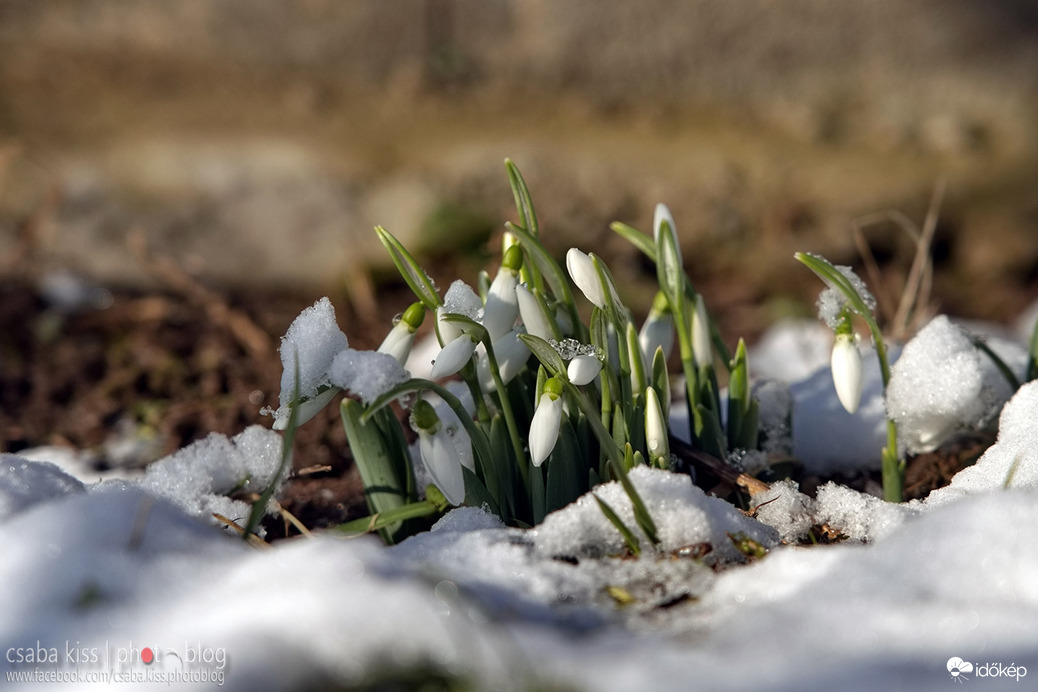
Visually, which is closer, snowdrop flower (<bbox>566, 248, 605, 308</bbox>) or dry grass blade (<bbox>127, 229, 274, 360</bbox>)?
snowdrop flower (<bbox>566, 248, 605, 308</bbox>)

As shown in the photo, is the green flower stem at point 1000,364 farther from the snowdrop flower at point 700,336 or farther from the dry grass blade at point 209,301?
the dry grass blade at point 209,301

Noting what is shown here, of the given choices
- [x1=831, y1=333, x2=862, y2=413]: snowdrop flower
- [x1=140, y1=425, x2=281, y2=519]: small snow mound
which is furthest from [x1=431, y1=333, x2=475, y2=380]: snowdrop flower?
[x1=831, y1=333, x2=862, y2=413]: snowdrop flower

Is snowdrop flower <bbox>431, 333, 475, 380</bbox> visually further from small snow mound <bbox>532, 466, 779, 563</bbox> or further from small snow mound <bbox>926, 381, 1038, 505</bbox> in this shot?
small snow mound <bbox>926, 381, 1038, 505</bbox>

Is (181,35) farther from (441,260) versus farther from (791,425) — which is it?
(791,425)

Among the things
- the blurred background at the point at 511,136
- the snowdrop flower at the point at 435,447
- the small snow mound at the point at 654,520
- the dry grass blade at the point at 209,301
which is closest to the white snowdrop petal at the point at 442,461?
the snowdrop flower at the point at 435,447

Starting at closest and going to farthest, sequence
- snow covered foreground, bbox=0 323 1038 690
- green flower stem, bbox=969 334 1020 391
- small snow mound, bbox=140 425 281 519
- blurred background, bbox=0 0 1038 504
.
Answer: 1. snow covered foreground, bbox=0 323 1038 690
2. small snow mound, bbox=140 425 281 519
3. green flower stem, bbox=969 334 1020 391
4. blurred background, bbox=0 0 1038 504

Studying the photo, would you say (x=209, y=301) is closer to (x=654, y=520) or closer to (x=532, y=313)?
(x=532, y=313)

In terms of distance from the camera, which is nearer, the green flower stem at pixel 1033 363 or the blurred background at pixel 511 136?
the green flower stem at pixel 1033 363
